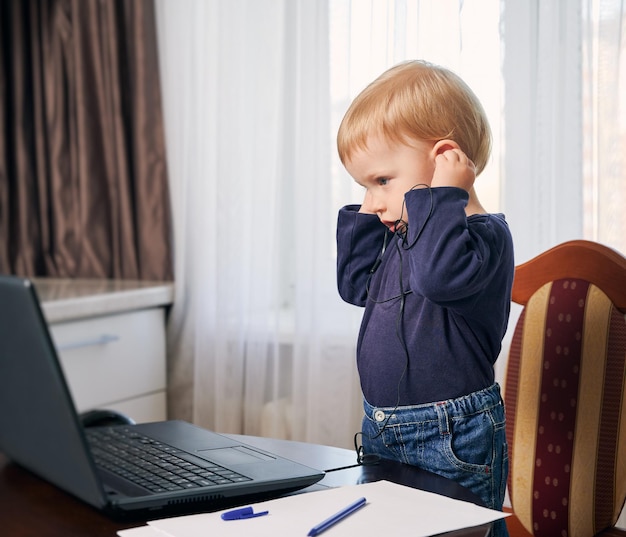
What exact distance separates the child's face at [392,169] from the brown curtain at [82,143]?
1465 mm

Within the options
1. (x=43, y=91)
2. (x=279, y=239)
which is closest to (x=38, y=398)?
(x=279, y=239)

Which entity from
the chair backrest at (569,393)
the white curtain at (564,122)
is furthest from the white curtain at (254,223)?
the chair backrest at (569,393)

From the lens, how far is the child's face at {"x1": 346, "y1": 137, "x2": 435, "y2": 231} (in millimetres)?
1021

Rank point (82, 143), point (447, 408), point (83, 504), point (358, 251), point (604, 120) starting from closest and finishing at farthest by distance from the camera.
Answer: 1. point (83, 504)
2. point (447, 408)
3. point (358, 251)
4. point (604, 120)
5. point (82, 143)

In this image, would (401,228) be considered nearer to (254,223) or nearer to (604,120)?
(604,120)

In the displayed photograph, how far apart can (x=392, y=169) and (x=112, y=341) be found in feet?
4.45

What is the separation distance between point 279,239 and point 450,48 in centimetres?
68

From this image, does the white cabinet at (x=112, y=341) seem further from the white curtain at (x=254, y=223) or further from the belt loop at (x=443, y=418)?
the belt loop at (x=443, y=418)

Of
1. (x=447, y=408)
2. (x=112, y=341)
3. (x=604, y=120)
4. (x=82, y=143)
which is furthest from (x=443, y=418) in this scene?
(x=82, y=143)

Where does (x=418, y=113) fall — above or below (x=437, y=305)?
above

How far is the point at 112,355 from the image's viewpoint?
2.18 meters

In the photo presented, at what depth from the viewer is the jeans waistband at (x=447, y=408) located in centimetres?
99

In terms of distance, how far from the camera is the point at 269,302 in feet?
7.23

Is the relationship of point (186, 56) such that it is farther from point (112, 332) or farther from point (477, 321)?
point (477, 321)
